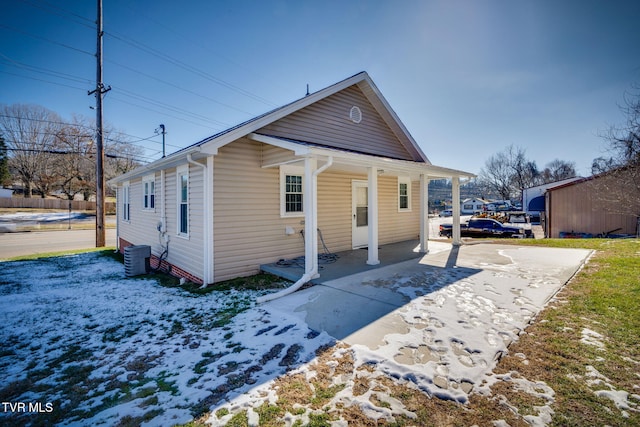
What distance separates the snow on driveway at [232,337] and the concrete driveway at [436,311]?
20 mm

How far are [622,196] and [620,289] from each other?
47.4 feet

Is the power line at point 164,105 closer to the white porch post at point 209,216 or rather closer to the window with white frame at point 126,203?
the window with white frame at point 126,203

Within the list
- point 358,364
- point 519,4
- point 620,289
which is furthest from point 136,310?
point 519,4

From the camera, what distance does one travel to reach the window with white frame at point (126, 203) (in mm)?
12891

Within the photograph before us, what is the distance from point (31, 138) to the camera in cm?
3534

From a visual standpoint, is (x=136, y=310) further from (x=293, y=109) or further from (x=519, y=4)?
(x=519, y=4)

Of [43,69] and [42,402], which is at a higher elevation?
[43,69]

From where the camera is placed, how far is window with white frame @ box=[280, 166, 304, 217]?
25.0 feet

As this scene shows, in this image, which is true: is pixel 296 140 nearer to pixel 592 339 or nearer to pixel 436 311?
pixel 436 311

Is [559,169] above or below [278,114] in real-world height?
above

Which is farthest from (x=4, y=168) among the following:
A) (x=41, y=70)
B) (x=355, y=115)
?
(x=355, y=115)

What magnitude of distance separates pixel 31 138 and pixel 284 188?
45442 millimetres

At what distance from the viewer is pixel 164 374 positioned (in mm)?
3119

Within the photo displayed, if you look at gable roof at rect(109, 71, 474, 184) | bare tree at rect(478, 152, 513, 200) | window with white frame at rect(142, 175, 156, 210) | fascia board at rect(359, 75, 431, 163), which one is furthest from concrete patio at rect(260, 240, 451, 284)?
bare tree at rect(478, 152, 513, 200)
